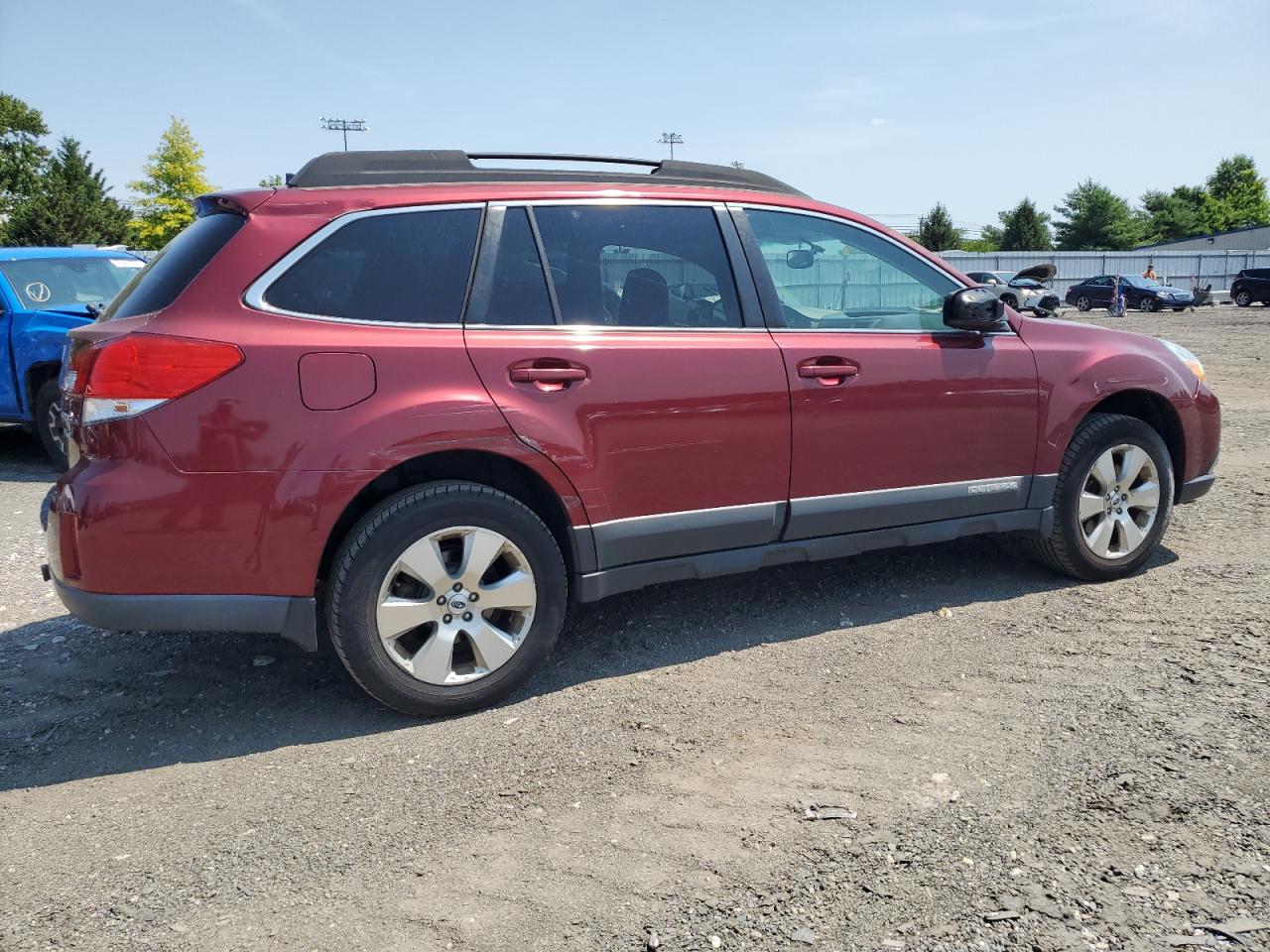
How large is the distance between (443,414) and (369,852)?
1390mm

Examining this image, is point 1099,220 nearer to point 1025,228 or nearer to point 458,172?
point 1025,228

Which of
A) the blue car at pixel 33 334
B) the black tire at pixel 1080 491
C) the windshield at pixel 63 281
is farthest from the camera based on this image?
the windshield at pixel 63 281

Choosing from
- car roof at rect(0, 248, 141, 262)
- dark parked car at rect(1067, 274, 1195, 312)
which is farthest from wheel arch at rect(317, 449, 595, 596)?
dark parked car at rect(1067, 274, 1195, 312)

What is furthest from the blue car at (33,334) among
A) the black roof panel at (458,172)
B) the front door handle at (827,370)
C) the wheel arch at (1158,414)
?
the wheel arch at (1158,414)

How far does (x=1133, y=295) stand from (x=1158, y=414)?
39685 millimetres

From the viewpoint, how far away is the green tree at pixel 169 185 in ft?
188

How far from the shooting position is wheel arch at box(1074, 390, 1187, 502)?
16.3 ft

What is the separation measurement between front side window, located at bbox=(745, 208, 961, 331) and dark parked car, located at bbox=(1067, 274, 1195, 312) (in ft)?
130

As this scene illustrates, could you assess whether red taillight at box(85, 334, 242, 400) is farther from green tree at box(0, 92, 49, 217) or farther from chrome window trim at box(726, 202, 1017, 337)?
green tree at box(0, 92, 49, 217)

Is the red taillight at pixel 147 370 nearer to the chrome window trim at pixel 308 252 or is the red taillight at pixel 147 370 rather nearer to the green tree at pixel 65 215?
the chrome window trim at pixel 308 252

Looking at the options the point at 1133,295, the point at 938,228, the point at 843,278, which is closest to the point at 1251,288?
the point at 1133,295

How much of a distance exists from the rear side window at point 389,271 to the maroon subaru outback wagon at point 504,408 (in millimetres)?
10

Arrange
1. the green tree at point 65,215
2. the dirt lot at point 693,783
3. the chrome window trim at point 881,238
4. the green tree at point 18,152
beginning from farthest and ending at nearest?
the green tree at point 18,152 → the green tree at point 65,215 → the chrome window trim at point 881,238 → the dirt lot at point 693,783

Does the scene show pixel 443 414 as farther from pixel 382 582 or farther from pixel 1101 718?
pixel 1101 718
